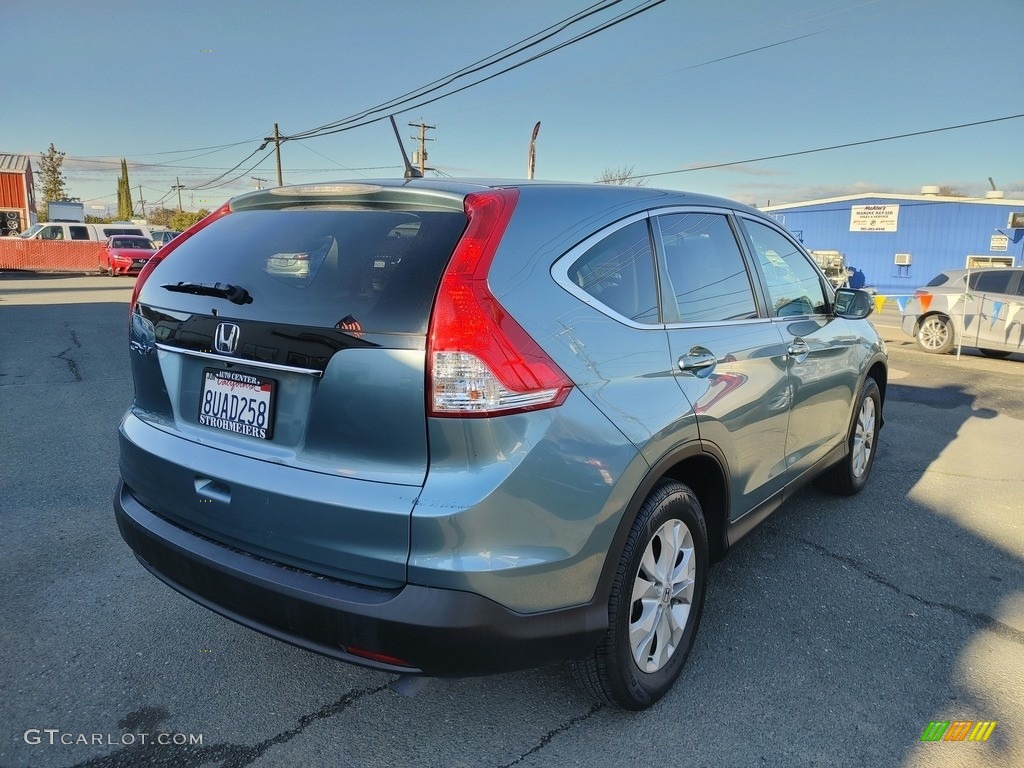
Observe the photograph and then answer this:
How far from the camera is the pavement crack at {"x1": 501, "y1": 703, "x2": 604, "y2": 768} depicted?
229cm

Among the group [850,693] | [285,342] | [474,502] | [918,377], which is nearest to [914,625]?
[850,693]

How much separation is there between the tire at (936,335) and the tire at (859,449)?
8997 millimetres

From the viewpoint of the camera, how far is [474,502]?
1.85 m

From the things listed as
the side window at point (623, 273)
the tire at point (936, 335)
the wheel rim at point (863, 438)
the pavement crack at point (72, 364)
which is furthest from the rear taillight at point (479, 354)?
the tire at point (936, 335)

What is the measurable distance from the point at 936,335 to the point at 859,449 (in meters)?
9.60

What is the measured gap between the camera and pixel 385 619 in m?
1.87

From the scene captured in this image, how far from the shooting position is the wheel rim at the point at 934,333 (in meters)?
12.5

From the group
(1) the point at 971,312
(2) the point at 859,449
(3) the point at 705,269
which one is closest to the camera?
(3) the point at 705,269

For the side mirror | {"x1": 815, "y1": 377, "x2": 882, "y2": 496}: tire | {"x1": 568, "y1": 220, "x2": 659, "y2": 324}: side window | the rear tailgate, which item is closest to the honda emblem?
the rear tailgate

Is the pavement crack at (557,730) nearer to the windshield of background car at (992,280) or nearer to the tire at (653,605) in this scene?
the tire at (653,605)

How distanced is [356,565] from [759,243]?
100 inches

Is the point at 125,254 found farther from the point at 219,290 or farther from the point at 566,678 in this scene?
the point at 566,678

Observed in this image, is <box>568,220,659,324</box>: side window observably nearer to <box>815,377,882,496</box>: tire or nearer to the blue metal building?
<box>815,377,882,496</box>: tire

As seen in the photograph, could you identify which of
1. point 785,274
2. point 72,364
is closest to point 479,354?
point 785,274
